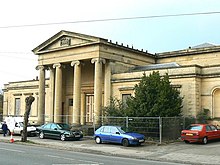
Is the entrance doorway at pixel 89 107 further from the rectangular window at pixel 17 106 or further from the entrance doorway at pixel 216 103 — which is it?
the entrance doorway at pixel 216 103

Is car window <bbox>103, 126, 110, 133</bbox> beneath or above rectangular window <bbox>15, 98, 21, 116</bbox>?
beneath

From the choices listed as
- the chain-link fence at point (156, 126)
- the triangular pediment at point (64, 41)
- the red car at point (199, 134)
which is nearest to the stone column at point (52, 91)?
the triangular pediment at point (64, 41)

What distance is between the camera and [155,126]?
1085 inches

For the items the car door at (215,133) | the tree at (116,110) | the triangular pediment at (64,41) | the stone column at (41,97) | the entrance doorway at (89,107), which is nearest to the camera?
the car door at (215,133)

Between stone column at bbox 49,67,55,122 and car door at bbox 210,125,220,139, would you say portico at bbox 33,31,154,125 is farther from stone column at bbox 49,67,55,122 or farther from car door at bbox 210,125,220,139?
car door at bbox 210,125,220,139

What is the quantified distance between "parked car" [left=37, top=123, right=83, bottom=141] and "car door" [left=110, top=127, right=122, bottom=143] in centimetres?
500

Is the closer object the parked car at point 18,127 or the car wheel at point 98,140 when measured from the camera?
the car wheel at point 98,140

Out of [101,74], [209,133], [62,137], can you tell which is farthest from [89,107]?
[209,133]

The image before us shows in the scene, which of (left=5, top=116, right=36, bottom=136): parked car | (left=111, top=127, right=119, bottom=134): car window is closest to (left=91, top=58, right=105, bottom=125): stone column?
(left=5, top=116, right=36, bottom=136): parked car

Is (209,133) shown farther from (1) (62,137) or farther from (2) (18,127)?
(2) (18,127)

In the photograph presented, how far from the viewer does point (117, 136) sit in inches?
1013

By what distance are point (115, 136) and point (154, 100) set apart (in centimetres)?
533

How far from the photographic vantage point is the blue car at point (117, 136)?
25.0 meters

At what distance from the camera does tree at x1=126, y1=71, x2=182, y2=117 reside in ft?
94.2
